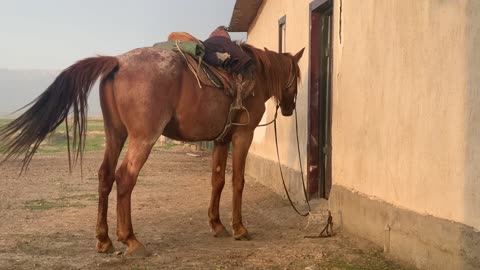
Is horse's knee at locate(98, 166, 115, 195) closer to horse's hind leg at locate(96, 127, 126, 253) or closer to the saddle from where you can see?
horse's hind leg at locate(96, 127, 126, 253)

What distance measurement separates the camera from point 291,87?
7047 mm

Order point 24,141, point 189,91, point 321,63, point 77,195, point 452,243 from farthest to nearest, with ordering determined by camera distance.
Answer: point 77,195 → point 321,63 → point 189,91 → point 24,141 → point 452,243

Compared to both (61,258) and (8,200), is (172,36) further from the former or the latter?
(8,200)

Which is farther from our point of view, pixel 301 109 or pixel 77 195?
pixel 77 195

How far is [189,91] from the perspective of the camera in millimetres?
5672

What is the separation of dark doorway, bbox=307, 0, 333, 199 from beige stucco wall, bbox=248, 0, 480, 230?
1058mm

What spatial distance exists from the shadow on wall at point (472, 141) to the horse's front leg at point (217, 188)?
3.18m

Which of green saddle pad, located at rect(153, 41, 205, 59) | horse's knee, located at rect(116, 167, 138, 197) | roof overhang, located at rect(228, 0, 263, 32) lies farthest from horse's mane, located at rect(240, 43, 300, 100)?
roof overhang, located at rect(228, 0, 263, 32)

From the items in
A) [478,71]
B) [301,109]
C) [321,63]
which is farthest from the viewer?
[301,109]

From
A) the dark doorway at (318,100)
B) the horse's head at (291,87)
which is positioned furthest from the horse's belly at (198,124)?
the dark doorway at (318,100)

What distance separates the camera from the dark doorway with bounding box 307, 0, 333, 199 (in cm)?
785

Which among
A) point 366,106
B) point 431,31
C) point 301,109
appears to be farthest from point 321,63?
point 431,31

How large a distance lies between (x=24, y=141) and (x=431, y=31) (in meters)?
3.70

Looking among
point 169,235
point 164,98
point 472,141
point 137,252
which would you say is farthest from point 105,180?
point 472,141
